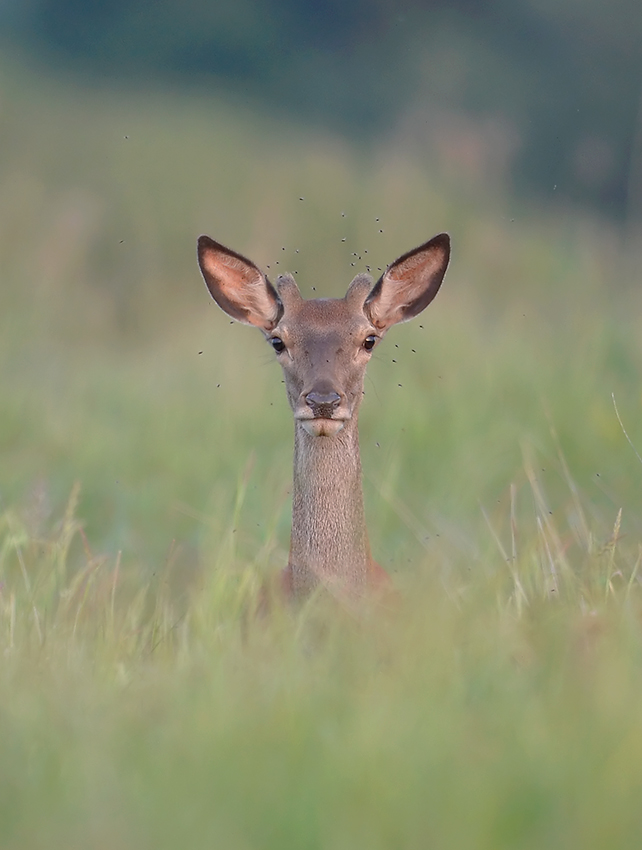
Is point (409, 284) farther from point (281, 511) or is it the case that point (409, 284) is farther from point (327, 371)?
point (281, 511)

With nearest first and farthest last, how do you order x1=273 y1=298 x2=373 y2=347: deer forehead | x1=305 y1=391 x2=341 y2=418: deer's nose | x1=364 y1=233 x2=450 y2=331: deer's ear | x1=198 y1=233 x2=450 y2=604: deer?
1. x1=305 y1=391 x2=341 y2=418: deer's nose
2. x1=198 y1=233 x2=450 y2=604: deer
3. x1=273 y1=298 x2=373 y2=347: deer forehead
4. x1=364 y1=233 x2=450 y2=331: deer's ear

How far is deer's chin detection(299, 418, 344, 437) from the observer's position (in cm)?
431

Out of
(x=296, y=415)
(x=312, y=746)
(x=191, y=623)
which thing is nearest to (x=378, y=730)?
(x=312, y=746)

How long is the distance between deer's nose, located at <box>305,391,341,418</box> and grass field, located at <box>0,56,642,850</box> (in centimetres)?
48

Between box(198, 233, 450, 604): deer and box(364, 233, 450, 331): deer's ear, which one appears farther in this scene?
box(364, 233, 450, 331): deer's ear

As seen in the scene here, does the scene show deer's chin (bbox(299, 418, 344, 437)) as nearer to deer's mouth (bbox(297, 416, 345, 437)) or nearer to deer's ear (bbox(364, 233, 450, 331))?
deer's mouth (bbox(297, 416, 345, 437))

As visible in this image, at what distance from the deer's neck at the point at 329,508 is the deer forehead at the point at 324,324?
0.27 metres

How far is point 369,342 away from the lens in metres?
4.71

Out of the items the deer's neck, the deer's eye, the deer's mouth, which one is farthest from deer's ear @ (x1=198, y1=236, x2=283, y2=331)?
the deer's mouth

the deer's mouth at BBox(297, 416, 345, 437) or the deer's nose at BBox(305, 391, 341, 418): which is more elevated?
the deer's nose at BBox(305, 391, 341, 418)

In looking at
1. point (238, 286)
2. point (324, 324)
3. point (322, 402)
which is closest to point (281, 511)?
point (238, 286)

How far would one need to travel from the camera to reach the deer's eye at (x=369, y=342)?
469 cm

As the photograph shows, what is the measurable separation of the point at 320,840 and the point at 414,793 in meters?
0.18

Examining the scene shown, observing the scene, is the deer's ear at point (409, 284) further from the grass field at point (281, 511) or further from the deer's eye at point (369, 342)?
the grass field at point (281, 511)
